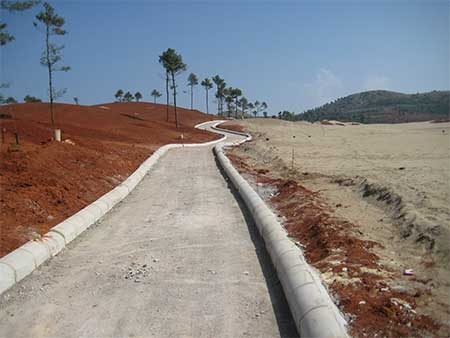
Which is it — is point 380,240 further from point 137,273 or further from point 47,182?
point 47,182

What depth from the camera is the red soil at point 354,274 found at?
3.78 meters

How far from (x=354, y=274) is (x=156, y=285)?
2.50 m

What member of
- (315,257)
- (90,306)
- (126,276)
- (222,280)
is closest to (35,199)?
(126,276)

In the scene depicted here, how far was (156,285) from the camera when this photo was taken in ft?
17.0

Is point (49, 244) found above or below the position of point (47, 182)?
below

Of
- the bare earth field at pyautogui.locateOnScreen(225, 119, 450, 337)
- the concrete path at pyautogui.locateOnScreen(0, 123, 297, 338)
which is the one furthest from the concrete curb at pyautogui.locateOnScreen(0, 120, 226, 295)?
the bare earth field at pyautogui.locateOnScreen(225, 119, 450, 337)

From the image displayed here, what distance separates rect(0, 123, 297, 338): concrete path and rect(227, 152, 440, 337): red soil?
2.19 ft

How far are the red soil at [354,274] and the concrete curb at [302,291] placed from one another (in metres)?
0.20

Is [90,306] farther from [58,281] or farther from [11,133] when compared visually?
[11,133]

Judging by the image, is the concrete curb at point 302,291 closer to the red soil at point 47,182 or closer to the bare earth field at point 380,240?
the bare earth field at point 380,240

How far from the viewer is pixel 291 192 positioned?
10195 millimetres

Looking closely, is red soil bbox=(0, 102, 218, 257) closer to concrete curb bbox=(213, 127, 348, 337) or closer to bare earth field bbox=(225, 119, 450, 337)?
concrete curb bbox=(213, 127, 348, 337)

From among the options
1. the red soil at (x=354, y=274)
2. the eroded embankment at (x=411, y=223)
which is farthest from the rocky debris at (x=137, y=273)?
the eroded embankment at (x=411, y=223)

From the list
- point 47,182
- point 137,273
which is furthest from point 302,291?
point 47,182
